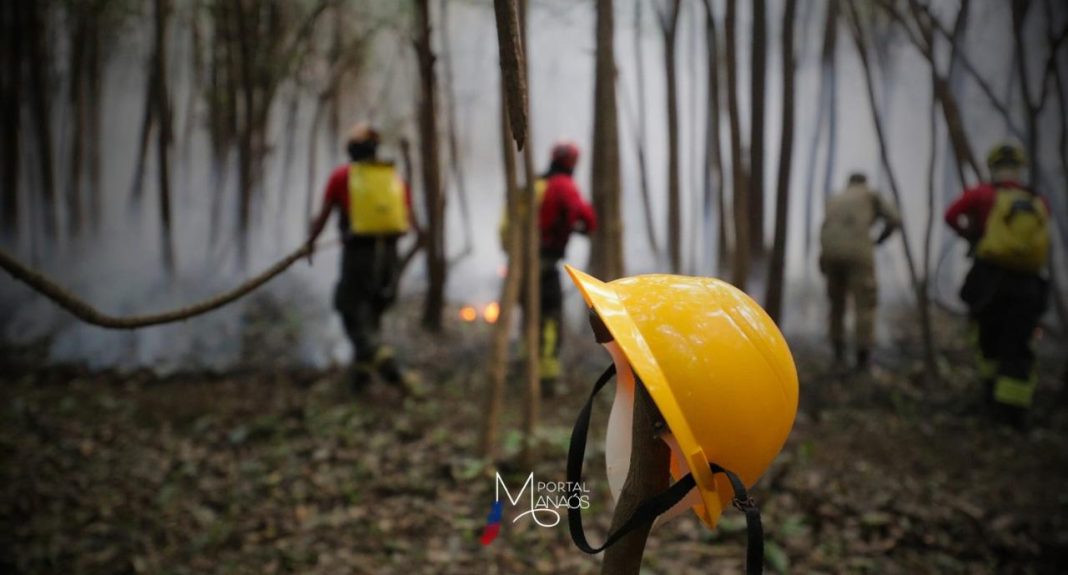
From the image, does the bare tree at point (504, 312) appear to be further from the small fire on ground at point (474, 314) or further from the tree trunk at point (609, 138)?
the small fire on ground at point (474, 314)

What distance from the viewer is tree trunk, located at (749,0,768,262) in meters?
3.71

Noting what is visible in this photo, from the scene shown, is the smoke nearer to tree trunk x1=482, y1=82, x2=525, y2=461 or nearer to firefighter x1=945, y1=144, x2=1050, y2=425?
firefighter x1=945, y1=144, x2=1050, y2=425

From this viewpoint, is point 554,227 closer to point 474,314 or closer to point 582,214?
point 582,214

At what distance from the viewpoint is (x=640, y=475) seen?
1058 millimetres

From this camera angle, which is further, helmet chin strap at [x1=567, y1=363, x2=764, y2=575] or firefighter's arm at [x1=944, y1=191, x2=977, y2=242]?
firefighter's arm at [x1=944, y1=191, x2=977, y2=242]

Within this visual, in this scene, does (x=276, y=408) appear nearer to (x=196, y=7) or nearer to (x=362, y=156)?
(x=362, y=156)

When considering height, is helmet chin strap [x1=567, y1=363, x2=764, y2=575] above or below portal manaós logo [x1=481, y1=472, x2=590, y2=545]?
above

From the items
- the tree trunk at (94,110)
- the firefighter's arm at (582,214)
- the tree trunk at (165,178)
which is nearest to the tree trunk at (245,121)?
the tree trunk at (165,178)

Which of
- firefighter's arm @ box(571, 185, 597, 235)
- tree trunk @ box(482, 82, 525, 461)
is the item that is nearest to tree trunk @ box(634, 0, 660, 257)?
firefighter's arm @ box(571, 185, 597, 235)

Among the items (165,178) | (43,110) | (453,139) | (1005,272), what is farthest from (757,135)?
(43,110)

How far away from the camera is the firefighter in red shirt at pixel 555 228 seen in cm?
456

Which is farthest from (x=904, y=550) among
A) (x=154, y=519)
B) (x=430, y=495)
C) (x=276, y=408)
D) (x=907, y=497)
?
(x=276, y=408)

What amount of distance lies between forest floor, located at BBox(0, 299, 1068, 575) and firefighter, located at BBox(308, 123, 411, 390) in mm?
323

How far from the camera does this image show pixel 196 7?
21.2 ft
